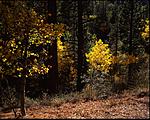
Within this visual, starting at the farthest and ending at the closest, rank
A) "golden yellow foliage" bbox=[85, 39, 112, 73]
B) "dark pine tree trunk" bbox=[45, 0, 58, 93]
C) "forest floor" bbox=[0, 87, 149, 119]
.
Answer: "golden yellow foliage" bbox=[85, 39, 112, 73] < "dark pine tree trunk" bbox=[45, 0, 58, 93] < "forest floor" bbox=[0, 87, 149, 119]

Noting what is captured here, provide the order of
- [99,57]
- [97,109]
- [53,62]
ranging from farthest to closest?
1. [99,57]
2. [53,62]
3. [97,109]

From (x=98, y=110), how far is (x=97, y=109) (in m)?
0.14

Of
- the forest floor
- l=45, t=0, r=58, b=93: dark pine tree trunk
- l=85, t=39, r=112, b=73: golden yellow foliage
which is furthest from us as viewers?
l=85, t=39, r=112, b=73: golden yellow foliage

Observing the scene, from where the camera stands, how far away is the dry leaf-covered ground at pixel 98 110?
10.4 m

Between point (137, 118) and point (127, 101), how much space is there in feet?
7.88

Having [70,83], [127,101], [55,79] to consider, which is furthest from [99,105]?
[70,83]

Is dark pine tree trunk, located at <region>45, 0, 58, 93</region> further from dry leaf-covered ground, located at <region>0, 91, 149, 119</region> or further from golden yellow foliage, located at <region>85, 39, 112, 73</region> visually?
golden yellow foliage, located at <region>85, 39, 112, 73</region>

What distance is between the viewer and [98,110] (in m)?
11.3

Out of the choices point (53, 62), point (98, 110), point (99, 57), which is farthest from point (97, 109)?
point (99, 57)

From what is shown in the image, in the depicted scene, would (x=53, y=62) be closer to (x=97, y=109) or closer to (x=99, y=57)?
(x=97, y=109)

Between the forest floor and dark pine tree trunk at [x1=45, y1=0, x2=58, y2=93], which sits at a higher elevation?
dark pine tree trunk at [x1=45, y1=0, x2=58, y2=93]

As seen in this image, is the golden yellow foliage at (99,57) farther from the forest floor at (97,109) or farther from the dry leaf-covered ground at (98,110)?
the dry leaf-covered ground at (98,110)

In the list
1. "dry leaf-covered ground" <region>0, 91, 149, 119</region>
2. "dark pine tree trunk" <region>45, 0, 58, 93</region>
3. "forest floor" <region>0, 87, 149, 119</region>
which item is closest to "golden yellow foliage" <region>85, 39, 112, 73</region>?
"dark pine tree trunk" <region>45, 0, 58, 93</region>

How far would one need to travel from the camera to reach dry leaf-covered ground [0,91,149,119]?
10398mm
